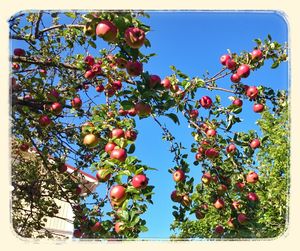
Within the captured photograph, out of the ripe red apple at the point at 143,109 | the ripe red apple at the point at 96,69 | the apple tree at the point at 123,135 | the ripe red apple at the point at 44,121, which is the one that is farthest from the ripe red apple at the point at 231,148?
the ripe red apple at the point at 44,121

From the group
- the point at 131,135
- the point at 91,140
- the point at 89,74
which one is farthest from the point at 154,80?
the point at 89,74

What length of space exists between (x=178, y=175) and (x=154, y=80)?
0.36m

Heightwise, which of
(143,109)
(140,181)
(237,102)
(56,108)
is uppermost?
(237,102)

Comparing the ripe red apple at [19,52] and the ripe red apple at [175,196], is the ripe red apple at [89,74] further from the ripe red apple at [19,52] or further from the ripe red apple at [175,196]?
the ripe red apple at [175,196]

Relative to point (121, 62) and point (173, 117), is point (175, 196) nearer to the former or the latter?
point (173, 117)

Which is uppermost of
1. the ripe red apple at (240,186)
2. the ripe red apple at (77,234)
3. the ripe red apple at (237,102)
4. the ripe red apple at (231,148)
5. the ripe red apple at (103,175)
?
the ripe red apple at (237,102)

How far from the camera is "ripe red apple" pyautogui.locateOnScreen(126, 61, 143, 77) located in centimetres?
142

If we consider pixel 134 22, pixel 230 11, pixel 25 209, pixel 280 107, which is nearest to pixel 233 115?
pixel 280 107

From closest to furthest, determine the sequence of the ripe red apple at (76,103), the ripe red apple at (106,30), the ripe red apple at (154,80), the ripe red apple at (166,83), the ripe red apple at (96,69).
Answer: the ripe red apple at (106,30)
the ripe red apple at (154,80)
the ripe red apple at (166,83)
the ripe red apple at (76,103)
the ripe red apple at (96,69)

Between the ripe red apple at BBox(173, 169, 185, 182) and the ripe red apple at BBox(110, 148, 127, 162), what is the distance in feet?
0.81

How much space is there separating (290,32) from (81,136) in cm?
81

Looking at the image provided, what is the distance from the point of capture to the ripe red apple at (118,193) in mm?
1310

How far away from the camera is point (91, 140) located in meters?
1.53

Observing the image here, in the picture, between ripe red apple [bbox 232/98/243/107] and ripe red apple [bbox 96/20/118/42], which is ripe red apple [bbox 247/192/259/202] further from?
ripe red apple [bbox 96/20/118/42]
